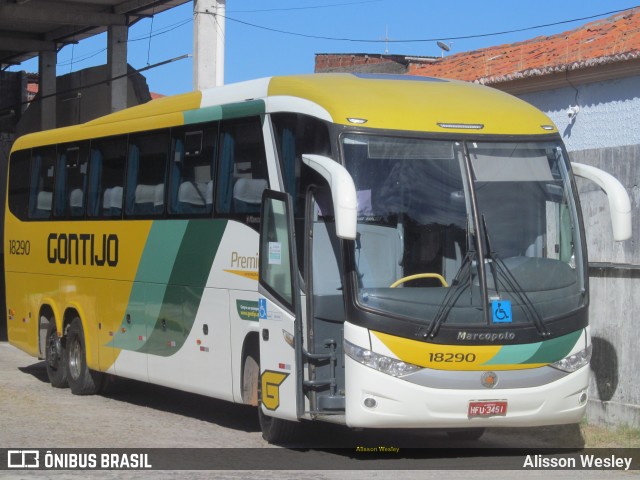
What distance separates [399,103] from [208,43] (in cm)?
1247

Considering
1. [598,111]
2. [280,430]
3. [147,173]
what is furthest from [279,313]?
[598,111]

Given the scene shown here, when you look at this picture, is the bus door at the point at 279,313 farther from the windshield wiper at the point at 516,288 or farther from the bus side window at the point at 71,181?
the bus side window at the point at 71,181

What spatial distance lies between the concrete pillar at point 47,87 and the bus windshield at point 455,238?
29371mm

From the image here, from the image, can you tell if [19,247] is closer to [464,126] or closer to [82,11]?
[464,126]

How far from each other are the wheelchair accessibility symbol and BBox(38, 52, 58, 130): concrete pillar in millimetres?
30094

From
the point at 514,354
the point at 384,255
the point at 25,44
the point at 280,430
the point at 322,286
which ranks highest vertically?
the point at 25,44

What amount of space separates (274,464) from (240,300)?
84.0 inches

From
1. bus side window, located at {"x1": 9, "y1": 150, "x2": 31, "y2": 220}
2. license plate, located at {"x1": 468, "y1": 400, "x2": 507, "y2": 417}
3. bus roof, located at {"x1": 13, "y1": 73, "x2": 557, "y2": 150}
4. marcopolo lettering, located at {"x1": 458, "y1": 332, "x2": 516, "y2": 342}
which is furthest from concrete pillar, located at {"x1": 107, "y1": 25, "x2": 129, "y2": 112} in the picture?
license plate, located at {"x1": 468, "y1": 400, "x2": 507, "y2": 417}

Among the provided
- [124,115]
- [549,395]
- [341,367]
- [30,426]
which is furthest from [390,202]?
[124,115]

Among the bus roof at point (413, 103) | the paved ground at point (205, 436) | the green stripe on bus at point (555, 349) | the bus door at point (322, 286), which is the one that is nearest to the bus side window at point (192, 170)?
the bus roof at point (413, 103)

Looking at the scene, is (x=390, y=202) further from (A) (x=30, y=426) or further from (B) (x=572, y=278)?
(A) (x=30, y=426)

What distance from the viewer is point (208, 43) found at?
72.7ft

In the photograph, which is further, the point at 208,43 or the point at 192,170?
the point at 208,43

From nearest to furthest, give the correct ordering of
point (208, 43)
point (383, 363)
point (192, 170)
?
point (383, 363) < point (192, 170) < point (208, 43)
